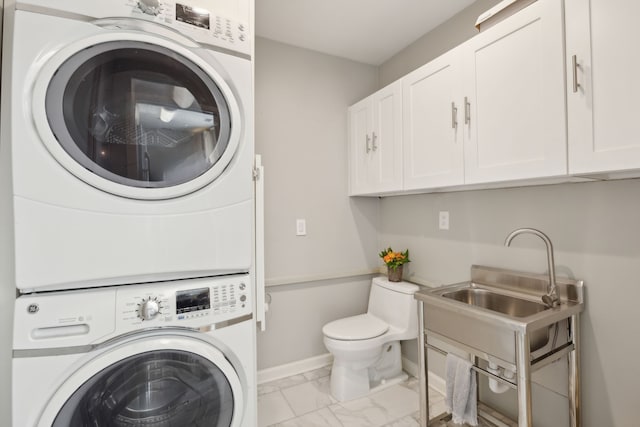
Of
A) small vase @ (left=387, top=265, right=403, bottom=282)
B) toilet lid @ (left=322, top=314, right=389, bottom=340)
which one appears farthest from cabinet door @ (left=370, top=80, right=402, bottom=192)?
toilet lid @ (left=322, top=314, right=389, bottom=340)

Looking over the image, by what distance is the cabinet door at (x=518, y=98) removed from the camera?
1208mm

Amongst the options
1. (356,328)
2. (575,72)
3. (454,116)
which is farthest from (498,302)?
(575,72)

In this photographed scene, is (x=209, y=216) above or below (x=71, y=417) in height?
above

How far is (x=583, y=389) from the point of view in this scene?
1406 mm

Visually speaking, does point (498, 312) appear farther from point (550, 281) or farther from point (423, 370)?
point (423, 370)

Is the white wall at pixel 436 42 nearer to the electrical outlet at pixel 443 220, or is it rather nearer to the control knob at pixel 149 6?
the electrical outlet at pixel 443 220

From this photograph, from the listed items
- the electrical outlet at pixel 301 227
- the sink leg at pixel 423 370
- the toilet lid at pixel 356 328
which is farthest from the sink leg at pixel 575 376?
the electrical outlet at pixel 301 227

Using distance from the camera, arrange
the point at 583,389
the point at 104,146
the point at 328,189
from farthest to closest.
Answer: the point at 328,189
the point at 583,389
the point at 104,146

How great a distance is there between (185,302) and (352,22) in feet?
6.63

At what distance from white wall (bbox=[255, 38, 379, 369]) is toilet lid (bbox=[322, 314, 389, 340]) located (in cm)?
31

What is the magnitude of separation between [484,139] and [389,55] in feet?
4.63

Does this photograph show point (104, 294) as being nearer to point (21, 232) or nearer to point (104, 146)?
point (21, 232)

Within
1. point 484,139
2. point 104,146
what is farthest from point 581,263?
point 104,146

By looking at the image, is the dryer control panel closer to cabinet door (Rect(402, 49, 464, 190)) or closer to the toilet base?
cabinet door (Rect(402, 49, 464, 190))
